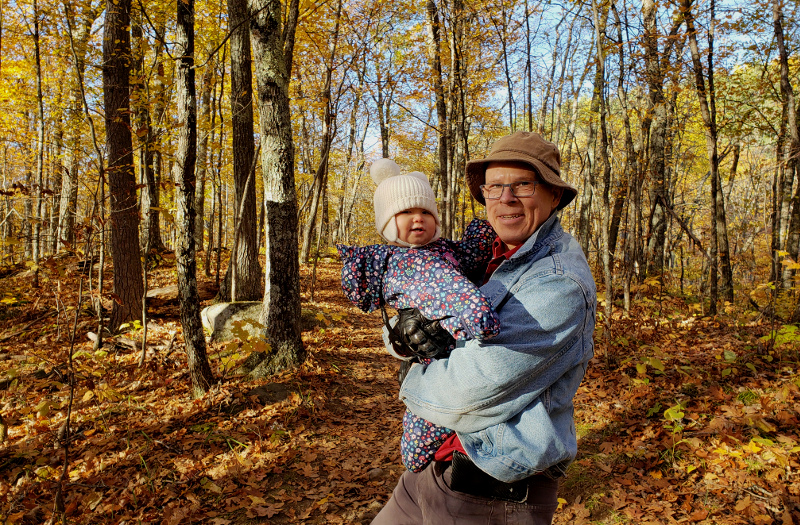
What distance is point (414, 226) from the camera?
216 cm

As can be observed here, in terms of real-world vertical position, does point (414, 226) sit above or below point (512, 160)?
below

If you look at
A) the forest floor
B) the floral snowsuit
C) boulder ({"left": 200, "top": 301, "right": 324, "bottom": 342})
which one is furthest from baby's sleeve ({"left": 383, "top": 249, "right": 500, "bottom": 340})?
boulder ({"left": 200, "top": 301, "right": 324, "bottom": 342})

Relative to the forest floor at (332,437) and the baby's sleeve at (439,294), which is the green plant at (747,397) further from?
the baby's sleeve at (439,294)

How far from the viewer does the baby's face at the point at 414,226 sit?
2154mm

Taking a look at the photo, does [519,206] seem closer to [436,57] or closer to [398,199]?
[398,199]

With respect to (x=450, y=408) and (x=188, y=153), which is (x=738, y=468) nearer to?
(x=450, y=408)

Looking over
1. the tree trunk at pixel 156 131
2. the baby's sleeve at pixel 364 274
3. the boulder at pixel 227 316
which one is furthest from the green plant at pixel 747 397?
the tree trunk at pixel 156 131

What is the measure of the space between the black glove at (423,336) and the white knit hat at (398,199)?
60cm

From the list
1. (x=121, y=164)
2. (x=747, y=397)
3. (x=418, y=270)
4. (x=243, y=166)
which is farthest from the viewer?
(x=243, y=166)

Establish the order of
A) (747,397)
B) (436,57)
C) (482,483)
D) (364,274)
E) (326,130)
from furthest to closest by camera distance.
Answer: (436,57) → (326,130) → (747,397) → (364,274) → (482,483)

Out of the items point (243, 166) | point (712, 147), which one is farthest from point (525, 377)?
point (712, 147)

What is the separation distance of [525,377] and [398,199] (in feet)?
3.75

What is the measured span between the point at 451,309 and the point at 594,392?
4.88 m

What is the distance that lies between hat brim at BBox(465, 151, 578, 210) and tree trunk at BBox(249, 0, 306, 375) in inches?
162
